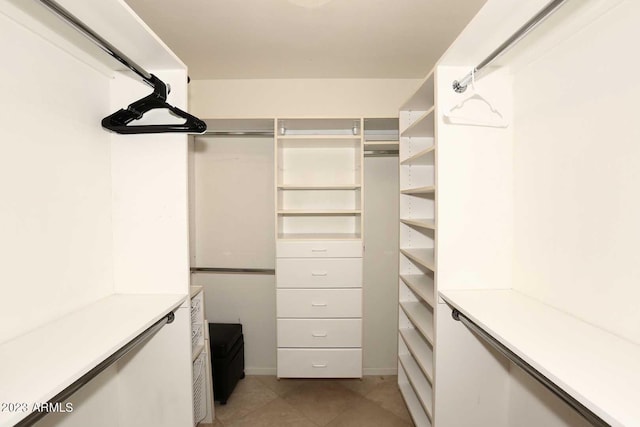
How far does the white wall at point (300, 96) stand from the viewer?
7.63 ft

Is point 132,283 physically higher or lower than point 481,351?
higher

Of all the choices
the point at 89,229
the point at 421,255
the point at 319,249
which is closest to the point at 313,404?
the point at 319,249

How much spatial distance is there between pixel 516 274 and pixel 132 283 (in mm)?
1844

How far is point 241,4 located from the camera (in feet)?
4.75

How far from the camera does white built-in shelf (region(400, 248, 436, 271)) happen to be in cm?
166

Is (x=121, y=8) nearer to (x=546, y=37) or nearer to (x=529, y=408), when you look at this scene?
(x=546, y=37)

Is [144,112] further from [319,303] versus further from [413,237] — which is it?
[413,237]

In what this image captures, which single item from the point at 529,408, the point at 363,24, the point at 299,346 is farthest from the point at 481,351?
the point at 363,24

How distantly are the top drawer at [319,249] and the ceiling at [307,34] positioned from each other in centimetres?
129

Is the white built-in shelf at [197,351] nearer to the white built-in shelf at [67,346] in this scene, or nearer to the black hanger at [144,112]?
the white built-in shelf at [67,346]

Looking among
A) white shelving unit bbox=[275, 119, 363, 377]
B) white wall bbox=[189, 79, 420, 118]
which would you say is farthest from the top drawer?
white wall bbox=[189, 79, 420, 118]

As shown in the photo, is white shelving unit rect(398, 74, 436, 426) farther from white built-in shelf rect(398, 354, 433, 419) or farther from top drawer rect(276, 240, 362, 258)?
top drawer rect(276, 240, 362, 258)

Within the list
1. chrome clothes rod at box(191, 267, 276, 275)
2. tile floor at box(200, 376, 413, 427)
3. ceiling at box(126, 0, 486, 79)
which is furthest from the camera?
chrome clothes rod at box(191, 267, 276, 275)

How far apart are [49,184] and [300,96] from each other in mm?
1740
